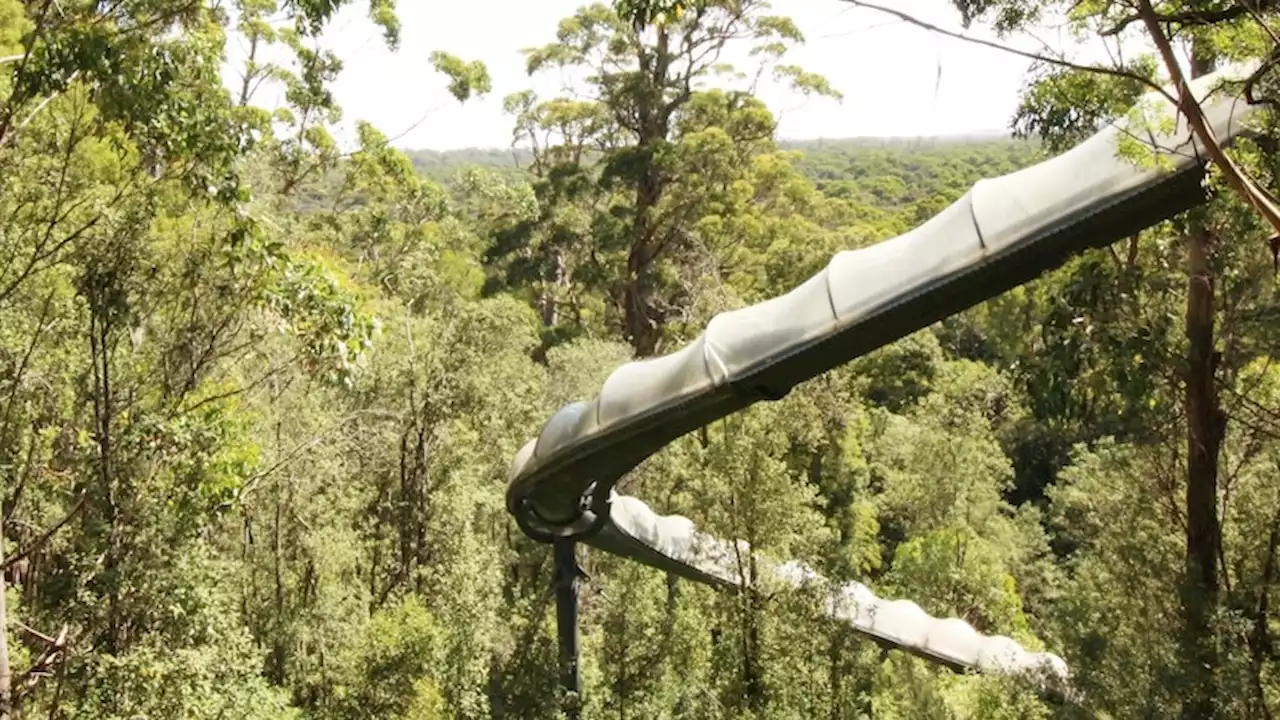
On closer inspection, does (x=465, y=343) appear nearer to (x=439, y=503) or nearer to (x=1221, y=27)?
(x=439, y=503)

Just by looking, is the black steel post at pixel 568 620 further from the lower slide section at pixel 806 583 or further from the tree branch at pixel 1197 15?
the tree branch at pixel 1197 15

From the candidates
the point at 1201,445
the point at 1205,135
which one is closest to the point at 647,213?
the point at 1201,445

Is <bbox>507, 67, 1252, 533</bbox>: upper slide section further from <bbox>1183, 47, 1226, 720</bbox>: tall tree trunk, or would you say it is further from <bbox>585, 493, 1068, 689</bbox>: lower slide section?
<bbox>585, 493, 1068, 689</bbox>: lower slide section

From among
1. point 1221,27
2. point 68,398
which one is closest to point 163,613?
point 68,398

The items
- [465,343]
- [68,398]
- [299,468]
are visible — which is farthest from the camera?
[465,343]

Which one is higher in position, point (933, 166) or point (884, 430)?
→ point (933, 166)

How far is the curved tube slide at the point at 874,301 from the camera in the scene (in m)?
4.95

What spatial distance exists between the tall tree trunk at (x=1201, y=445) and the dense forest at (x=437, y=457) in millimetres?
29

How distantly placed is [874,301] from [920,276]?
0.31m

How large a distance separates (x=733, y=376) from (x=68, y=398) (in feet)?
15.9

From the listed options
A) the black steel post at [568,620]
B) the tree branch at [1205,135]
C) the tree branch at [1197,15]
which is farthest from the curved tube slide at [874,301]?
the tree branch at [1205,135]

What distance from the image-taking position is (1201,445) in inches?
257

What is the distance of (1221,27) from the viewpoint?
450 cm

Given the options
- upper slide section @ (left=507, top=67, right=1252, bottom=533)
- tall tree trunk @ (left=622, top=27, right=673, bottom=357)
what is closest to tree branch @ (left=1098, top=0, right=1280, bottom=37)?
upper slide section @ (left=507, top=67, right=1252, bottom=533)
